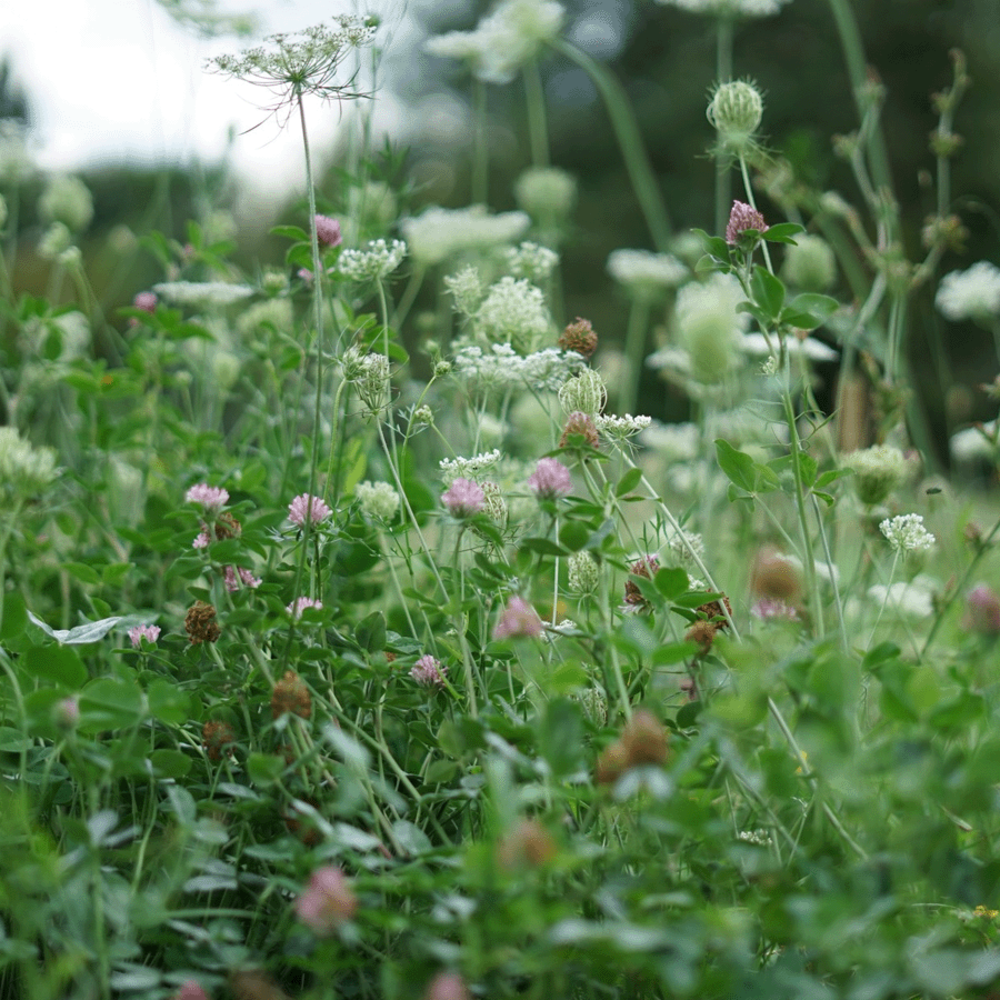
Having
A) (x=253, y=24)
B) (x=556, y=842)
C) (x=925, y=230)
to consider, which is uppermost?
(x=253, y=24)

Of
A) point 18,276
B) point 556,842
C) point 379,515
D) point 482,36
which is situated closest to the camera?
point 556,842

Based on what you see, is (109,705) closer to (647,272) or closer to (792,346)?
(792,346)

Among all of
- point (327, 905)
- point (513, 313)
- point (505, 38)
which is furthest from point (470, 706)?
point (505, 38)

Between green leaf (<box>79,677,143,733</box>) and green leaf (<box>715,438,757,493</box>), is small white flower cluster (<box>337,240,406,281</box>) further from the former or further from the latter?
green leaf (<box>79,677,143,733</box>)

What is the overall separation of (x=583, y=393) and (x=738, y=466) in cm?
16

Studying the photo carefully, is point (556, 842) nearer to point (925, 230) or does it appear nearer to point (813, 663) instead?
point (813, 663)

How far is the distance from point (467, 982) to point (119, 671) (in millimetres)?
390

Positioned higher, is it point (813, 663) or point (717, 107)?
point (717, 107)

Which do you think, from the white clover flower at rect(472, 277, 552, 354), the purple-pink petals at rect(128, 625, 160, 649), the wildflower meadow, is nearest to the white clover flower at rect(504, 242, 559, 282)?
the wildflower meadow

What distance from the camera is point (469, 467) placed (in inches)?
34.6

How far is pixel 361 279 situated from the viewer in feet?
3.59

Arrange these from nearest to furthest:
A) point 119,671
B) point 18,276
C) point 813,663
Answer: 1. point 813,663
2. point 119,671
3. point 18,276

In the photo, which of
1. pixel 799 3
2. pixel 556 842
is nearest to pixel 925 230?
pixel 556 842

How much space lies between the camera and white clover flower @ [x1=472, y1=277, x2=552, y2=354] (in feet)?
3.72
